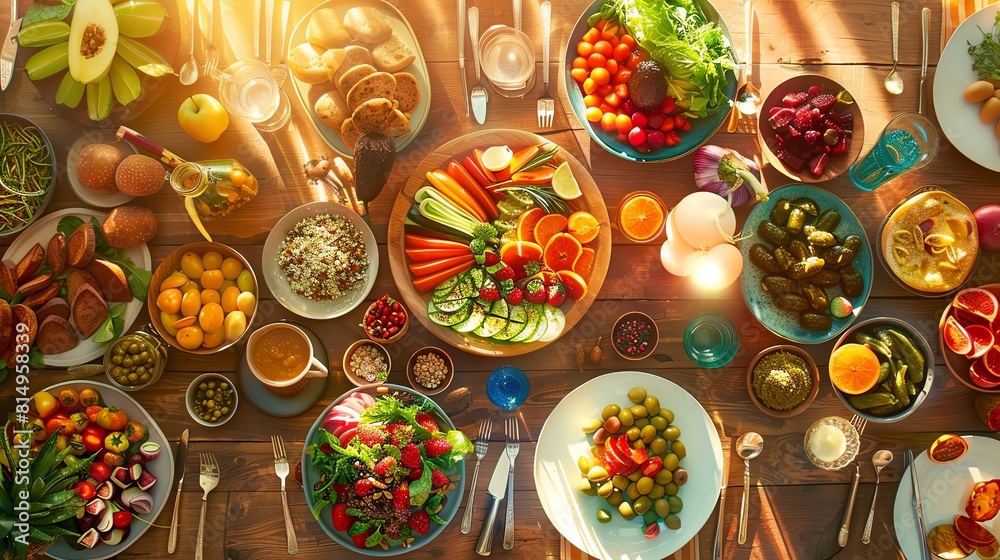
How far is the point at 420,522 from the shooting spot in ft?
8.07

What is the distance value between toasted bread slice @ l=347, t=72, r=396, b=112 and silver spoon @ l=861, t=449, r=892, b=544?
2672 mm

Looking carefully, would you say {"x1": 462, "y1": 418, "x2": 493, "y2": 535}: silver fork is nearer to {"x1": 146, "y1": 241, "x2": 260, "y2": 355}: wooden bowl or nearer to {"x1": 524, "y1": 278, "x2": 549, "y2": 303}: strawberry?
{"x1": 524, "y1": 278, "x2": 549, "y2": 303}: strawberry

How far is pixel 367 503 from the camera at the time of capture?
239cm

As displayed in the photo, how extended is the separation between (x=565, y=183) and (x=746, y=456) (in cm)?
147

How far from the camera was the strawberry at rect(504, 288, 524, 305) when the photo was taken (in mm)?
2699

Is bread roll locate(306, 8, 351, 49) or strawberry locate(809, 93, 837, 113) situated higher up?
bread roll locate(306, 8, 351, 49)

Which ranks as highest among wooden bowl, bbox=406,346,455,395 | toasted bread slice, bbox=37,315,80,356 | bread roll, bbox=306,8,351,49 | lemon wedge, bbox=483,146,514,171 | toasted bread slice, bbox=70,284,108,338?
bread roll, bbox=306,8,351,49

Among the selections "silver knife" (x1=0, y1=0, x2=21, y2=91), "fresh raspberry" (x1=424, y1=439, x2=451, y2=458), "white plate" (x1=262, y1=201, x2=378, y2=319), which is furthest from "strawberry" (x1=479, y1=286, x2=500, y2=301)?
"silver knife" (x1=0, y1=0, x2=21, y2=91)

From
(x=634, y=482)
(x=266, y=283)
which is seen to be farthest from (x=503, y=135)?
(x=634, y=482)

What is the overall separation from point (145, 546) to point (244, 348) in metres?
0.95

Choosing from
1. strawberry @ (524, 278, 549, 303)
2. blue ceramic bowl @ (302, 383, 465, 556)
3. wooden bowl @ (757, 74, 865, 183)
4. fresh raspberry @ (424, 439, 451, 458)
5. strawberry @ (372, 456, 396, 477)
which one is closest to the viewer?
strawberry @ (372, 456, 396, 477)

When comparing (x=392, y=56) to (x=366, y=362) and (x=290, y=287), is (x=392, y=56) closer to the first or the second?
(x=290, y=287)

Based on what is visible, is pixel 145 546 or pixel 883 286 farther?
pixel 883 286

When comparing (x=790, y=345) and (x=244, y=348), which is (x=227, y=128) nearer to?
(x=244, y=348)
